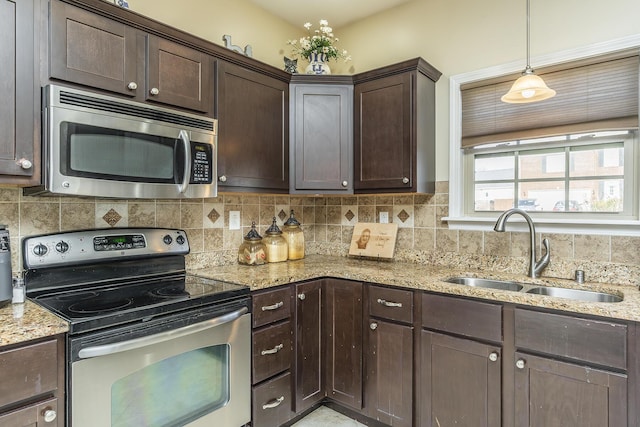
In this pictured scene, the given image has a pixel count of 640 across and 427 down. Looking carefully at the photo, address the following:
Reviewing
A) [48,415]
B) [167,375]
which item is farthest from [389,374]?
[48,415]

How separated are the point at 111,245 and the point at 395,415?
5.66 ft

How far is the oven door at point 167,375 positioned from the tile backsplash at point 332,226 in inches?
28.1

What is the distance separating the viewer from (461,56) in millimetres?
2443

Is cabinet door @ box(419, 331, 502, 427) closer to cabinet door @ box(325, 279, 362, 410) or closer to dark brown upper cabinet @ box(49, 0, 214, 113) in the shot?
cabinet door @ box(325, 279, 362, 410)

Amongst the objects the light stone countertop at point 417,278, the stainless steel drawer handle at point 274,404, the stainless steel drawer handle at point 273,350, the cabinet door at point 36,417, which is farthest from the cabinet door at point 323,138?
the cabinet door at point 36,417

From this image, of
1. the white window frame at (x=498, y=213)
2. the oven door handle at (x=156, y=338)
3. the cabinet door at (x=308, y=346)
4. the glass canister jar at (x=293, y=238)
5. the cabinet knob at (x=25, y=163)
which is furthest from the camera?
the glass canister jar at (x=293, y=238)

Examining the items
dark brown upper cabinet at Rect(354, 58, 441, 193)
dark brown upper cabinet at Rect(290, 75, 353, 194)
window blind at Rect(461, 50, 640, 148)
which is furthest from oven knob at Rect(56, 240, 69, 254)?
window blind at Rect(461, 50, 640, 148)

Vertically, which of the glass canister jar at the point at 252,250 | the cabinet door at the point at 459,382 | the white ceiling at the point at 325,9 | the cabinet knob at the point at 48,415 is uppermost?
the white ceiling at the point at 325,9

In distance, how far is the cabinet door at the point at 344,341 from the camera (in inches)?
86.2

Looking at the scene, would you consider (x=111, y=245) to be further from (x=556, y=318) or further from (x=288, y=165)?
(x=556, y=318)

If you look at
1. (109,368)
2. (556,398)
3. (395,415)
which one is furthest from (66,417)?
(556,398)

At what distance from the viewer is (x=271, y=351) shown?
1995 mm

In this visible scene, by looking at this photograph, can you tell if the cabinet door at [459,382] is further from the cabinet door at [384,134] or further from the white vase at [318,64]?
the white vase at [318,64]

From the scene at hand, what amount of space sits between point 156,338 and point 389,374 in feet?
4.10
